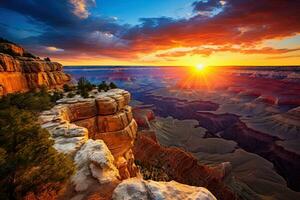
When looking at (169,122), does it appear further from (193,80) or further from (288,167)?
(193,80)

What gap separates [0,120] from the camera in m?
7.86

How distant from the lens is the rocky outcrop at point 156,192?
6.86 m

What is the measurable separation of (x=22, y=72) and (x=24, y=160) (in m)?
23.1

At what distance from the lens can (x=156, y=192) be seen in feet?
22.8

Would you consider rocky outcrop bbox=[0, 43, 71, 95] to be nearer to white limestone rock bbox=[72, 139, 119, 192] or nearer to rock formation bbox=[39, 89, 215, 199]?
rock formation bbox=[39, 89, 215, 199]

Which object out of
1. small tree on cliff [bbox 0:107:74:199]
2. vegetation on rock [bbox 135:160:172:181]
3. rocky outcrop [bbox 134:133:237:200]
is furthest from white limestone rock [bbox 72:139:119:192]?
rocky outcrop [bbox 134:133:237:200]

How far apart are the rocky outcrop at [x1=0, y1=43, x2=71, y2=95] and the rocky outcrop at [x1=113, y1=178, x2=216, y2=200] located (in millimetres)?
19839

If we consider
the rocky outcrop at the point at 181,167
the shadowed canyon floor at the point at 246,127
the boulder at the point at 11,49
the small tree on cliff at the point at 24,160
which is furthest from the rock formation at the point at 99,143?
the shadowed canyon floor at the point at 246,127

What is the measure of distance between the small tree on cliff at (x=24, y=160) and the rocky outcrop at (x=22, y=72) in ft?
54.2

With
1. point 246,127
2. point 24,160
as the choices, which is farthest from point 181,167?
point 246,127

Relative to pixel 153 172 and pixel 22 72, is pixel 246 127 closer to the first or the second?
pixel 153 172

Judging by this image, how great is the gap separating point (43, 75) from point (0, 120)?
24.4 meters

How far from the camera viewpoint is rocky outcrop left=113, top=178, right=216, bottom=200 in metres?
6.86

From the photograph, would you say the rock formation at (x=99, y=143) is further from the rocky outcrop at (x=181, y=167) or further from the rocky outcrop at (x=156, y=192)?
the rocky outcrop at (x=181, y=167)
